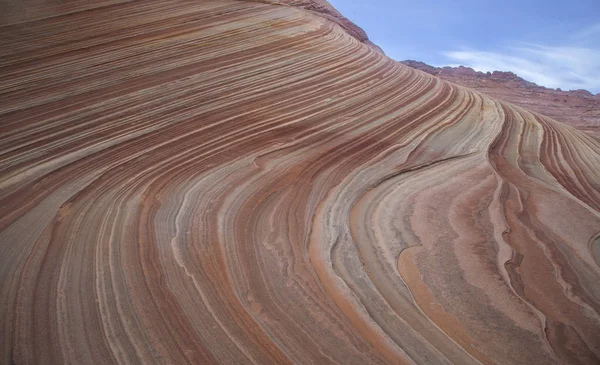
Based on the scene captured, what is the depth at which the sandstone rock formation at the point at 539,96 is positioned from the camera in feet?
41.6

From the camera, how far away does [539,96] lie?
53.7 feet

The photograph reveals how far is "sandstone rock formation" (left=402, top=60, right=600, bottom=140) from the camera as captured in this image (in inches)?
500

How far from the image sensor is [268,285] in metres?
1.98

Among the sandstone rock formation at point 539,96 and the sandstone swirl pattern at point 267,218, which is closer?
the sandstone swirl pattern at point 267,218

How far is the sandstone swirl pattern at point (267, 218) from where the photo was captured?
1672mm

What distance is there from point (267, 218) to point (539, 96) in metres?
17.8

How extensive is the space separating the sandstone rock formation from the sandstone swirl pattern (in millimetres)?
9249

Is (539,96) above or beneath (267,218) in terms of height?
above

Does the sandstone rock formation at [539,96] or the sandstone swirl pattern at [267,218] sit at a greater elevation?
the sandstone rock formation at [539,96]

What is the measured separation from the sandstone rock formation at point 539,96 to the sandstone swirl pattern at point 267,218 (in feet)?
30.3

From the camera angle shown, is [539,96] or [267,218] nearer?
[267,218]

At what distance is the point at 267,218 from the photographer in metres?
2.59

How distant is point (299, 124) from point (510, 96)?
14982 millimetres

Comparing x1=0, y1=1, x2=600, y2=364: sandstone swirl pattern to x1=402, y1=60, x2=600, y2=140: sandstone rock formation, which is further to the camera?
x1=402, y1=60, x2=600, y2=140: sandstone rock formation
